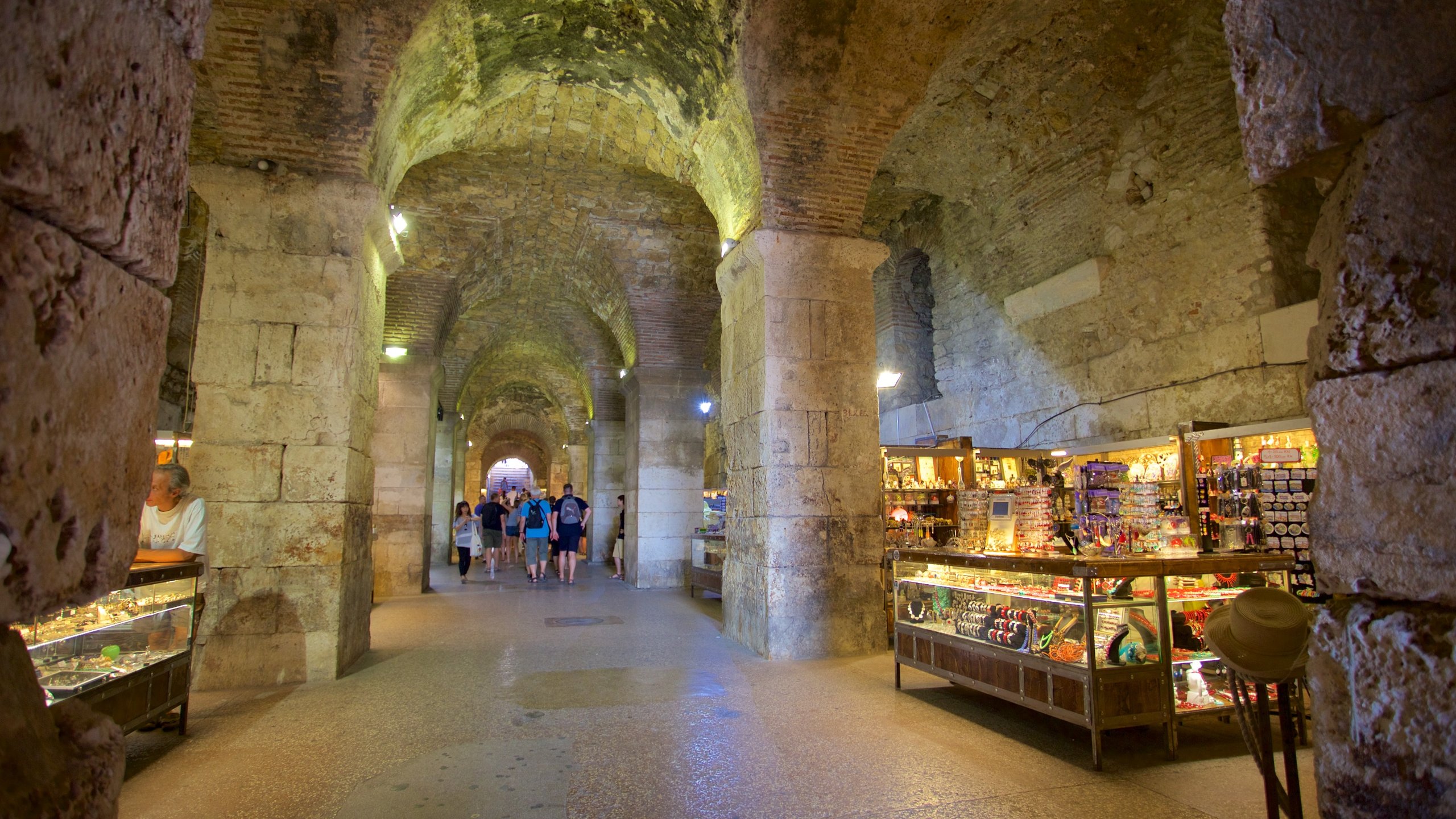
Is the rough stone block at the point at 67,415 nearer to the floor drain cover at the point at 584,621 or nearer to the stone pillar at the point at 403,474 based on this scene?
the floor drain cover at the point at 584,621

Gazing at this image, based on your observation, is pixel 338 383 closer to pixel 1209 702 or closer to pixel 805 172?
pixel 805 172

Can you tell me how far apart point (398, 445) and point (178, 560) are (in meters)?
7.30

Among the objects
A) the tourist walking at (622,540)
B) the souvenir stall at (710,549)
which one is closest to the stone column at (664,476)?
the tourist walking at (622,540)

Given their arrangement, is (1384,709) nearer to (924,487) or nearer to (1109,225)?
(924,487)

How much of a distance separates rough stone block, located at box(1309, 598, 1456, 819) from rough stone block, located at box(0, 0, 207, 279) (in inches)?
99.3

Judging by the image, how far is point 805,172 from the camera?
6.13m

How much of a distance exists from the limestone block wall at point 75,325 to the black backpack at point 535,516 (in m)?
10.3

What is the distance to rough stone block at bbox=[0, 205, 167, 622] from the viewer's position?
3.55 ft

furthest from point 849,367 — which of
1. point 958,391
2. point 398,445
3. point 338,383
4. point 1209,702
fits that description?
point 398,445

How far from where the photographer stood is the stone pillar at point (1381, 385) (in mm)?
1407

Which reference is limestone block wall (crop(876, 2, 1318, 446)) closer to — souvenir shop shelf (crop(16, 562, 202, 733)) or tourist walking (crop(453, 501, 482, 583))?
souvenir shop shelf (crop(16, 562, 202, 733))

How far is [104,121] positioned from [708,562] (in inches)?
338

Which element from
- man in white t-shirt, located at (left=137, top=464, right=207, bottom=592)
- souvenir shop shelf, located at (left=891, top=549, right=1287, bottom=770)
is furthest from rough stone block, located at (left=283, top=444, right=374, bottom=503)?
souvenir shop shelf, located at (left=891, top=549, right=1287, bottom=770)

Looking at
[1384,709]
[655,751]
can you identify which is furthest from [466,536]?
[1384,709]
